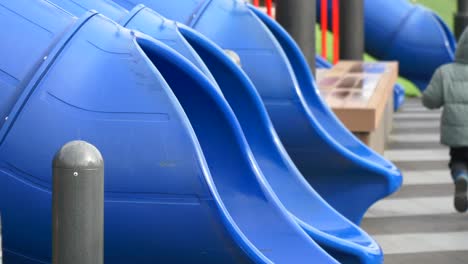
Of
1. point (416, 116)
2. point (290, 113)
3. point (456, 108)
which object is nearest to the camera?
point (290, 113)

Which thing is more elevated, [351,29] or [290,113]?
[290,113]

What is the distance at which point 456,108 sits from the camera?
31.4 feet

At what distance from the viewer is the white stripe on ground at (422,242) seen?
8.21 m

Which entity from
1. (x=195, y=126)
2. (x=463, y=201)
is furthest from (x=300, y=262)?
(x=463, y=201)

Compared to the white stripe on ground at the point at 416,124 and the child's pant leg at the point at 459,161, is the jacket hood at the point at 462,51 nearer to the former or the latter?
the child's pant leg at the point at 459,161

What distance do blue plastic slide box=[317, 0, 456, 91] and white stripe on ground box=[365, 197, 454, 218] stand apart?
8.72 m

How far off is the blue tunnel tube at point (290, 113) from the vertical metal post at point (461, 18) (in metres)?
12.5

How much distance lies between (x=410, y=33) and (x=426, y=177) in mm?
7607

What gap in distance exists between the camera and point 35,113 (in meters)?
5.15

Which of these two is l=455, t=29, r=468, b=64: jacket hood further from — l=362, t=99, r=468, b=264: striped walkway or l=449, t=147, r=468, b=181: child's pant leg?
l=362, t=99, r=468, b=264: striped walkway

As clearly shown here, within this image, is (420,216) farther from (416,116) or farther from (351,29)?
(416,116)

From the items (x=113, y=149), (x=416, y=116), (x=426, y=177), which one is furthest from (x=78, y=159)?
(x=416, y=116)

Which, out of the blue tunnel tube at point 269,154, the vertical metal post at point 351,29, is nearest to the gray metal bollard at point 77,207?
the blue tunnel tube at point 269,154

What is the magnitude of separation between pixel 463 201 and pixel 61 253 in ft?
19.4
